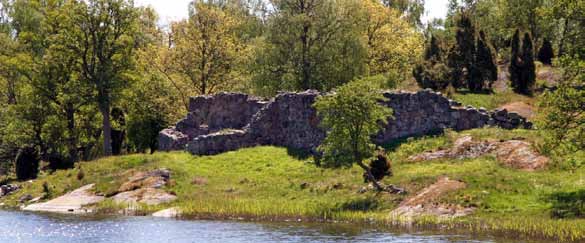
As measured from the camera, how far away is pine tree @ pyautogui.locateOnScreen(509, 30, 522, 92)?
226 ft

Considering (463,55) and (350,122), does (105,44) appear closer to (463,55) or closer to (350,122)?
(463,55)

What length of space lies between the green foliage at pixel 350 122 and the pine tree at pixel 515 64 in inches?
968

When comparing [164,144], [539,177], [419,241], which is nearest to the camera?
[419,241]

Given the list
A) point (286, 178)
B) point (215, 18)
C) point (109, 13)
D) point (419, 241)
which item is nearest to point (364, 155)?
point (286, 178)

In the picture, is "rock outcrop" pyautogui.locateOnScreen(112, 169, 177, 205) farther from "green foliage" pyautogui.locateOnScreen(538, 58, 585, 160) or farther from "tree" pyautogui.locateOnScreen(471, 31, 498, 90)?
"tree" pyautogui.locateOnScreen(471, 31, 498, 90)

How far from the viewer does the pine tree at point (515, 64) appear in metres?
68.8

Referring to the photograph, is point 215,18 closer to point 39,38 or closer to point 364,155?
point 39,38

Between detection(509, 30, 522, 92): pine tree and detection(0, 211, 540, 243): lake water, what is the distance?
32027 mm

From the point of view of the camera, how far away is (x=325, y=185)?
175 ft

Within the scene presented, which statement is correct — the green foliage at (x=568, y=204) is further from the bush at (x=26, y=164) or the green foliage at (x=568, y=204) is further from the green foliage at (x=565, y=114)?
the bush at (x=26, y=164)

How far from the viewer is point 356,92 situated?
48.6 m

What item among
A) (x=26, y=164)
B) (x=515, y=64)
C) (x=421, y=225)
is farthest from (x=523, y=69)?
(x=26, y=164)

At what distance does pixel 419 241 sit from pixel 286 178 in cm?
2207

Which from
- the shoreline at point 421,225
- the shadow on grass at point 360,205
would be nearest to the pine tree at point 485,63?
the shadow on grass at point 360,205
